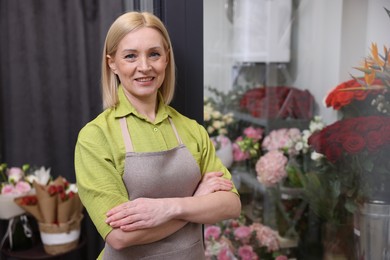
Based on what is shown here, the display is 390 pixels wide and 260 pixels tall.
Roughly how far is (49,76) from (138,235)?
155cm

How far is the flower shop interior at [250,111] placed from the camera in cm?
127

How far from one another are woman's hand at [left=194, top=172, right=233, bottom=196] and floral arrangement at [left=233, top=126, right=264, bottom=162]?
27.1 inches

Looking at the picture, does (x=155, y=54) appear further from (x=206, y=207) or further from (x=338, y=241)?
(x=338, y=241)

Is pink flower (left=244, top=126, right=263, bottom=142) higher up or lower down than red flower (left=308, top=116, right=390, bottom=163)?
lower down

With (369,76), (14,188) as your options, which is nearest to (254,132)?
(369,76)

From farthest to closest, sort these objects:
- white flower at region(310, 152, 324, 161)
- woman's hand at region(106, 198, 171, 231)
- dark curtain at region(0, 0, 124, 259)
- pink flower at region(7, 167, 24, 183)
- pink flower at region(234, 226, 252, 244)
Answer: dark curtain at region(0, 0, 124, 259)
pink flower at region(7, 167, 24, 183)
pink flower at region(234, 226, 252, 244)
white flower at region(310, 152, 324, 161)
woman's hand at region(106, 198, 171, 231)

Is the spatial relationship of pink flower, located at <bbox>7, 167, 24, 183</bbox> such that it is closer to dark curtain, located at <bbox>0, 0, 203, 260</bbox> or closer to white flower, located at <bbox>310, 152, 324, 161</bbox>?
dark curtain, located at <bbox>0, 0, 203, 260</bbox>

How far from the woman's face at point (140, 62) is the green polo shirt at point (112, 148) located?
0.04 metres

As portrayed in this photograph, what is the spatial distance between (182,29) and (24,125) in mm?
1398

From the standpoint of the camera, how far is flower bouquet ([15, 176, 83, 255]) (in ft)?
5.84

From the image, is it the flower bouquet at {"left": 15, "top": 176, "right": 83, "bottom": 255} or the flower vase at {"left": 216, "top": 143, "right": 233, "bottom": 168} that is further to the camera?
the flower bouquet at {"left": 15, "top": 176, "right": 83, "bottom": 255}

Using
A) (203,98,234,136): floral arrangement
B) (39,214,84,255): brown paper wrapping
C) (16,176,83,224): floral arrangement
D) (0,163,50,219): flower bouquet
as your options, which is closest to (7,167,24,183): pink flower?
(0,163,50,219): flower bouquet

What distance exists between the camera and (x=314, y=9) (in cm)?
171

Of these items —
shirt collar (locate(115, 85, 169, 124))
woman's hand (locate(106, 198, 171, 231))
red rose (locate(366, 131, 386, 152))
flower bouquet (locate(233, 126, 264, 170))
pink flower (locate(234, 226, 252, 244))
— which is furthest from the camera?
flower bouquet (locate(233, 126, 264, 170))
